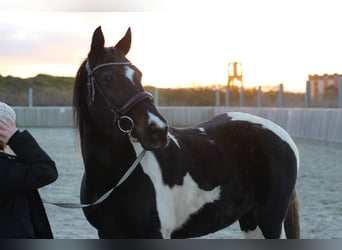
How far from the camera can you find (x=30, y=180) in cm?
200

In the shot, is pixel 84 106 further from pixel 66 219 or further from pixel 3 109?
pixel 66 219

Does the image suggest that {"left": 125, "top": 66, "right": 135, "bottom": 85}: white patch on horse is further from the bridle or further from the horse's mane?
the horse's mane

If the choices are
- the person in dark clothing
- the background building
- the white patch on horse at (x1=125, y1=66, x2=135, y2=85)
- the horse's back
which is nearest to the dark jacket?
the person in dark clothing

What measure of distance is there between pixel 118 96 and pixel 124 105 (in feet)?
0.19

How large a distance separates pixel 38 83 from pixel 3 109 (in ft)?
6.42

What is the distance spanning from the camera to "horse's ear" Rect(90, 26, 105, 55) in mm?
2396

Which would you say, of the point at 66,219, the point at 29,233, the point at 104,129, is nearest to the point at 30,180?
the point at 29,233

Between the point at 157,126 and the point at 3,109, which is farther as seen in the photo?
the point at 157,126

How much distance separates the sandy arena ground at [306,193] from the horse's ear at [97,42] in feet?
1.46

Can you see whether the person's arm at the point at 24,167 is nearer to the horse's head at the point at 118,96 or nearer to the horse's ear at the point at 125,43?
the horse's head at the point at 118,96

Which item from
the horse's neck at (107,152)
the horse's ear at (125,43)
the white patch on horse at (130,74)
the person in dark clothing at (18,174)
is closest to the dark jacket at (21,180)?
the person in dark clothing at (18,174)

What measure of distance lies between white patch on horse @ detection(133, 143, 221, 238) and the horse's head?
0.19 m

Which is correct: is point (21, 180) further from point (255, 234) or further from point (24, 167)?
point (255, 234)

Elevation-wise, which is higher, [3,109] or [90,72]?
[90,72]
